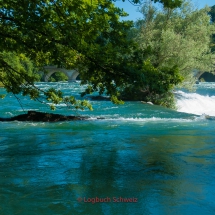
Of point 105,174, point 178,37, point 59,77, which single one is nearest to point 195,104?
point 178,37

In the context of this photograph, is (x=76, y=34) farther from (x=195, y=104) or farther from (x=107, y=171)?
(x=195, y=104)

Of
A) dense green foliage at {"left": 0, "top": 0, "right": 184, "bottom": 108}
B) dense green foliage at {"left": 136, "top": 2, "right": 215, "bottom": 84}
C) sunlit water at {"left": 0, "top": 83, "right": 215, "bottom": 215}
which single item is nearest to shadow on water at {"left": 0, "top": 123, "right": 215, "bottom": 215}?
sunlit water at {"left": 0, "top": 83, "right": 215, "bottom": 215}

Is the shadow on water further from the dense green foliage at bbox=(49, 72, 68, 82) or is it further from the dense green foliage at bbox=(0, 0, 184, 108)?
the dense green foliage at bbox=(49, 72, 68, 82)

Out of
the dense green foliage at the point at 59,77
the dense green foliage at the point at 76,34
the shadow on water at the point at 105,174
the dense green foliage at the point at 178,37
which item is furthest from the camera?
the dense green foliage at the point at 59,77

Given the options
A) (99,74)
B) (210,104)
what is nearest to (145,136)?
(99,74)

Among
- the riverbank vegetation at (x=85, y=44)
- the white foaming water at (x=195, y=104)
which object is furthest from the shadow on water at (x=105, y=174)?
the white foaming water at (x=195, y=104)

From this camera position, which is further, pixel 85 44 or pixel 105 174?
pixel 85 44

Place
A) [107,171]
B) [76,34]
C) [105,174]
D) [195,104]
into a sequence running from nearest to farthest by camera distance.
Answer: [105,174] → [107,171] → [76,34] → [195,104]

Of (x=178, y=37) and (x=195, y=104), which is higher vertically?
(x=178, y=37)

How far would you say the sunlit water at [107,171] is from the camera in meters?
5.38

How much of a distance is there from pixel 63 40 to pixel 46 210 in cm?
361

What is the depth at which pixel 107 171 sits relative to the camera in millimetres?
7297

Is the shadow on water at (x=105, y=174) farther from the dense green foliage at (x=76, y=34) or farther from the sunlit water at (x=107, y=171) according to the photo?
the dense green foliage at (x=76, y=34)

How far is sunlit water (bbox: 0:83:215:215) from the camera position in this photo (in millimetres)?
5379
